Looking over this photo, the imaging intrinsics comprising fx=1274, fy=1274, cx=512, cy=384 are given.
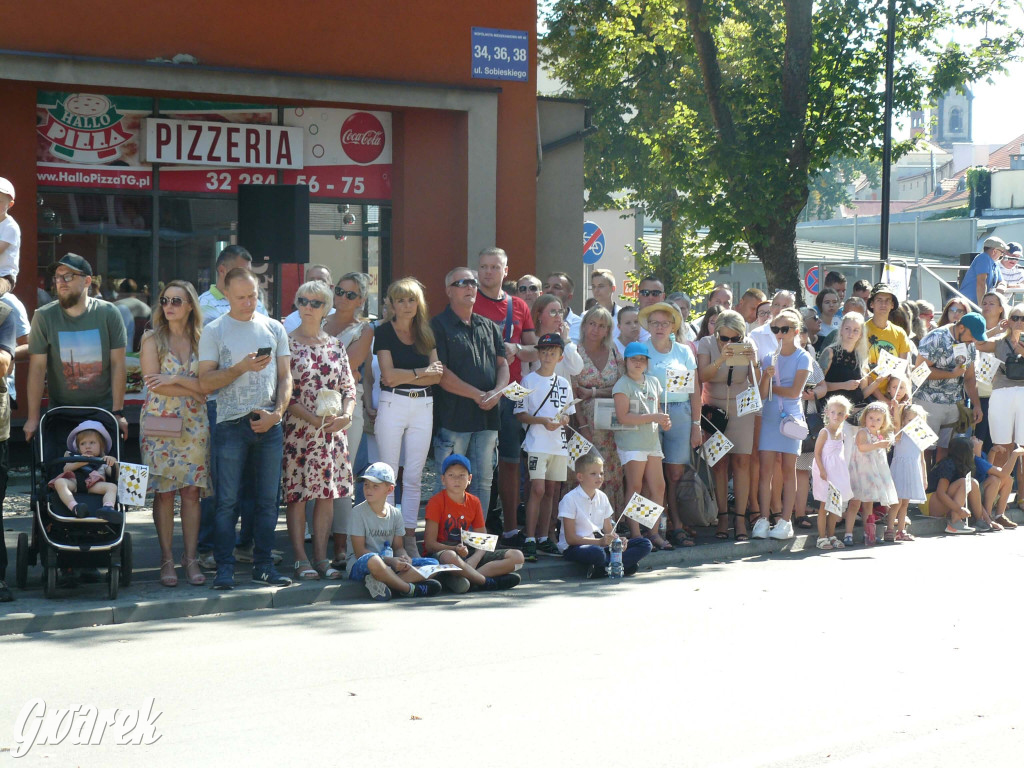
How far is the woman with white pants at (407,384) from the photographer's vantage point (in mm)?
9719

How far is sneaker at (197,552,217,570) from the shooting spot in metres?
9.38

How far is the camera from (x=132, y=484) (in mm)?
8367

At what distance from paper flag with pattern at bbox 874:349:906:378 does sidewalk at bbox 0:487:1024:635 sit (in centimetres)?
228

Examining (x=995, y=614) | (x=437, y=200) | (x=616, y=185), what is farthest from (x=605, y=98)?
(x=995, y=614)

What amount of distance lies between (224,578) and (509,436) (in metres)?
2.95

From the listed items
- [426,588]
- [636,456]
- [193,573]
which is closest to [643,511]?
[636,456]

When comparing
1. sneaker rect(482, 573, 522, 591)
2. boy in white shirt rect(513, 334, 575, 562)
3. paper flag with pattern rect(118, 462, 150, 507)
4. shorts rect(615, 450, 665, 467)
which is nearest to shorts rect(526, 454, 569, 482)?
boy in white shirt rect(513, 334, 575, 562)

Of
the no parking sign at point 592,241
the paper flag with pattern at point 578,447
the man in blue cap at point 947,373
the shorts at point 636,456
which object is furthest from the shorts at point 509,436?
the no parking sign at point 592,241

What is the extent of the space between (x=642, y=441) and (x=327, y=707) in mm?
5182

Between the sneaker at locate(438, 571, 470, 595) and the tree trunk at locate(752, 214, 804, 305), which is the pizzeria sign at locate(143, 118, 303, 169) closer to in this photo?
the tree trunk at locate(752, 214, 804, 305)

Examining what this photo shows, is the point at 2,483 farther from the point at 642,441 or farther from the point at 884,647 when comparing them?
the point at 884,647

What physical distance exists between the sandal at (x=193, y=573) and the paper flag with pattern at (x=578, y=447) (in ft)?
10.5

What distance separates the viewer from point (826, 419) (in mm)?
11727

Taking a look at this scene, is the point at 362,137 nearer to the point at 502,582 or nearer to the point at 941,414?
the point at 941,414
